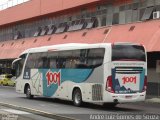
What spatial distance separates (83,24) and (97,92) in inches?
887

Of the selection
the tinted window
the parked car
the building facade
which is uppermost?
the building facade

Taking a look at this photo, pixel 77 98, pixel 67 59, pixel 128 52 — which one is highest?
pixel 128 52

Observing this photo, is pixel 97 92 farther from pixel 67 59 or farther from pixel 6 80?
pixel 6 80

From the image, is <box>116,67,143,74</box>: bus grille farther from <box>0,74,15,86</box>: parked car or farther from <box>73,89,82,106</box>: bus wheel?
<box>0,74,15,86</box>: parked car

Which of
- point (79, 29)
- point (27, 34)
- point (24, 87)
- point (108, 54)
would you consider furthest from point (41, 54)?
point (27, 34)

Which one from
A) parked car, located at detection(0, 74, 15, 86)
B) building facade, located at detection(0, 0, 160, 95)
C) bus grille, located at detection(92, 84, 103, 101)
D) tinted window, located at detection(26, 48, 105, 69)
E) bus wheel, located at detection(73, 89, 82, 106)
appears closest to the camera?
bus grille, located at detection(92, 84, 103, 101)

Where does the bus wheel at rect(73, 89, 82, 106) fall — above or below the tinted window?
below

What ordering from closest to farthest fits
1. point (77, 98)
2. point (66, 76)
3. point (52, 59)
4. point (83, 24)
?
point (77, 98)
point (66, 76)
point (52, 59)
point (83, 24)

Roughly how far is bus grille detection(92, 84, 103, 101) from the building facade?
9793 mm

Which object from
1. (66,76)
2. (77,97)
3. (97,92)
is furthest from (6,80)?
(97,92)

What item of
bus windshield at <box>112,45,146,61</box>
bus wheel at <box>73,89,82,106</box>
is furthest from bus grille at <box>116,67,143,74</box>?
bus wheel at <box>73,89,82,106</box>

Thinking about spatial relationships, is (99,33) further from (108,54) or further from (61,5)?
(108,54)

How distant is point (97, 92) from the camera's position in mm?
22031

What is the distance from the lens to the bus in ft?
70.7
